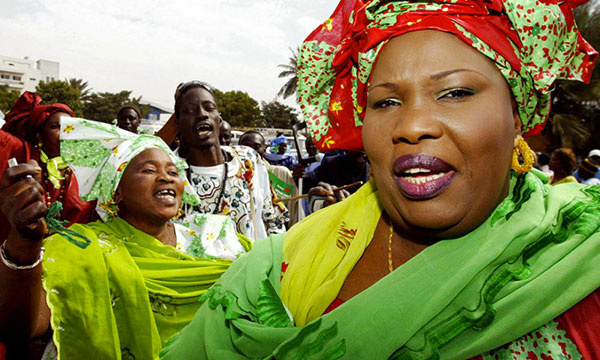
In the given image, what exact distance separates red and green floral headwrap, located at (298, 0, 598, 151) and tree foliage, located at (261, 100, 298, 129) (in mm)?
55375

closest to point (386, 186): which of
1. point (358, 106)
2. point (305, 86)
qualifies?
point (358, 106)

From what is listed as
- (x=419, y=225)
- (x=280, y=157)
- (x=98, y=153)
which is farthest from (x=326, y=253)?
(x=280, y=157)

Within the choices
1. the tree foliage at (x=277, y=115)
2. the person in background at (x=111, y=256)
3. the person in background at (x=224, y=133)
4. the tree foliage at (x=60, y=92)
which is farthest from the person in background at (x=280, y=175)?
the tree foliage at (x=277, y=115)

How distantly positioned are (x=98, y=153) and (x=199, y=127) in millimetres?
975

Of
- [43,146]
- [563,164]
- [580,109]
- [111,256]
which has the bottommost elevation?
[111,256]

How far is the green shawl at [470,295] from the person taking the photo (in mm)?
1147

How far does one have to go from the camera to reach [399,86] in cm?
124

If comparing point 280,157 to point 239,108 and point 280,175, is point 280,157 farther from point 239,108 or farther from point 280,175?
point 239,108

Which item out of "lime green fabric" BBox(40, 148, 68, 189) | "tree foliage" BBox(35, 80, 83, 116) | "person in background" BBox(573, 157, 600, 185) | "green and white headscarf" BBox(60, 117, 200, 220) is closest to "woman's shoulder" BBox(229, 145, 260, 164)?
"green and white headscarf" BBox(60, 117, 200, 220)

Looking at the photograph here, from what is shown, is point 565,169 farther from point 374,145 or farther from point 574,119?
point 574,119

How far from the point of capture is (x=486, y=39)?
1.20 meters

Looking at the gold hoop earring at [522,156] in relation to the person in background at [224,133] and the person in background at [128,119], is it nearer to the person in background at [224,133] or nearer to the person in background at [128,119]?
the person in background at [224,133]

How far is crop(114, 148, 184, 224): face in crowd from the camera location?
277 centimetres

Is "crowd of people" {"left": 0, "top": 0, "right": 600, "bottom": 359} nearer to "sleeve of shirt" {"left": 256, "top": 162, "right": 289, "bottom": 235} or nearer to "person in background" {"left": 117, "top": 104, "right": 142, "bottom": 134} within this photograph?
"sleeve of shirt" {"left": 256, "top": 162, "right": 289, "bottom": 235}
